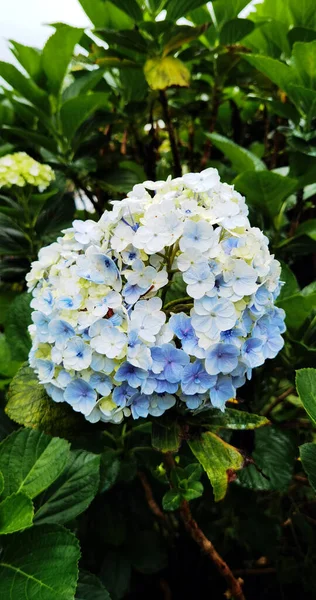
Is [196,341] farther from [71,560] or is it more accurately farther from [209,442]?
[71,560]

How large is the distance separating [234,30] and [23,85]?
487 mm

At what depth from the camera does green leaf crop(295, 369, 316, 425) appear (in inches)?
27.8

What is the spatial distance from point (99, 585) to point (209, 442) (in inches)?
13.3

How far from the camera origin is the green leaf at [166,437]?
0.74 m

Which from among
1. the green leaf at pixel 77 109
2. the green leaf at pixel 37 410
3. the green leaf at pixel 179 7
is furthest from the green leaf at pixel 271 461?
the green leaf at pixel 179 7

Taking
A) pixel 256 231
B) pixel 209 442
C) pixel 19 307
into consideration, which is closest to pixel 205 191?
pixel 256 231

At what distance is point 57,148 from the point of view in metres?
1.26

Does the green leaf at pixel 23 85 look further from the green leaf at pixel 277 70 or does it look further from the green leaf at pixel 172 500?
the green leaf at pixel 172 500

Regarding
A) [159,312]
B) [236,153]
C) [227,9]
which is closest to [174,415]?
[159,312]

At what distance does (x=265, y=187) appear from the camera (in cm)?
101

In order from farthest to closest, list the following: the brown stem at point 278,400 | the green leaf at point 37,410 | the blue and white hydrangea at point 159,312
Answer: the brown stem at point 278,400 → the green leaf at point 37,410 → the blue and white hydrangea at point 159,312

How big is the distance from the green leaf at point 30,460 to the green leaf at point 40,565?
7 centimetres

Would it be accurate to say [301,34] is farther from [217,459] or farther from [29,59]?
[217,459]

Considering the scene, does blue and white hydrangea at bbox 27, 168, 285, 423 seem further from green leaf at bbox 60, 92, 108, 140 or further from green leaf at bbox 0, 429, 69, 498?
green leaf at bbox 60, 92, 108, 140
